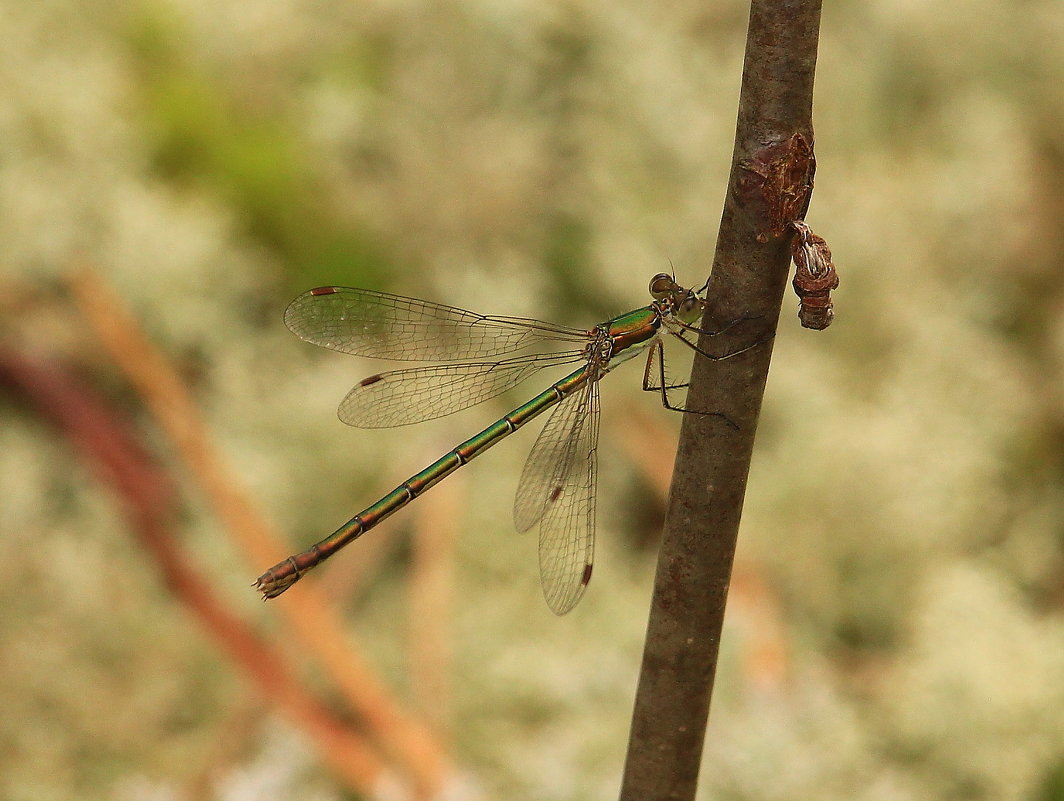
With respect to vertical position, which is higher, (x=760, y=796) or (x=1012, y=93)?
(x=1012, y=93)

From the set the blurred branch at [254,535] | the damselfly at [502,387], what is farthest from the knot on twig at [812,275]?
the blurred branch at [254,535]

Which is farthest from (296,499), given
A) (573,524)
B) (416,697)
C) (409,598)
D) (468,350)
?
(573,524)

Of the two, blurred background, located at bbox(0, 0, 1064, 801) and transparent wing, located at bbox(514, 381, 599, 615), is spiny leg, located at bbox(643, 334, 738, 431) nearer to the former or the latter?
transparent wing, located at bbox(514, 381, 599, 615)

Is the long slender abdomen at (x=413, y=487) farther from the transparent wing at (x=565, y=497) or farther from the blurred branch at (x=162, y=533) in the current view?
the blurred branch at (x=162, y=533)

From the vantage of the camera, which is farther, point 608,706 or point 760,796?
point 608,706

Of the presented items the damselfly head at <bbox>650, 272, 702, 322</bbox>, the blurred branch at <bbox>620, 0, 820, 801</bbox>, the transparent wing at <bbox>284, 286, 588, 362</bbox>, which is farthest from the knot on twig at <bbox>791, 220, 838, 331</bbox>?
the transparent wing at <bbox>284, 286, 588, 362</bbox>

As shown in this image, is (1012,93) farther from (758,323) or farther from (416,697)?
(758,323)
